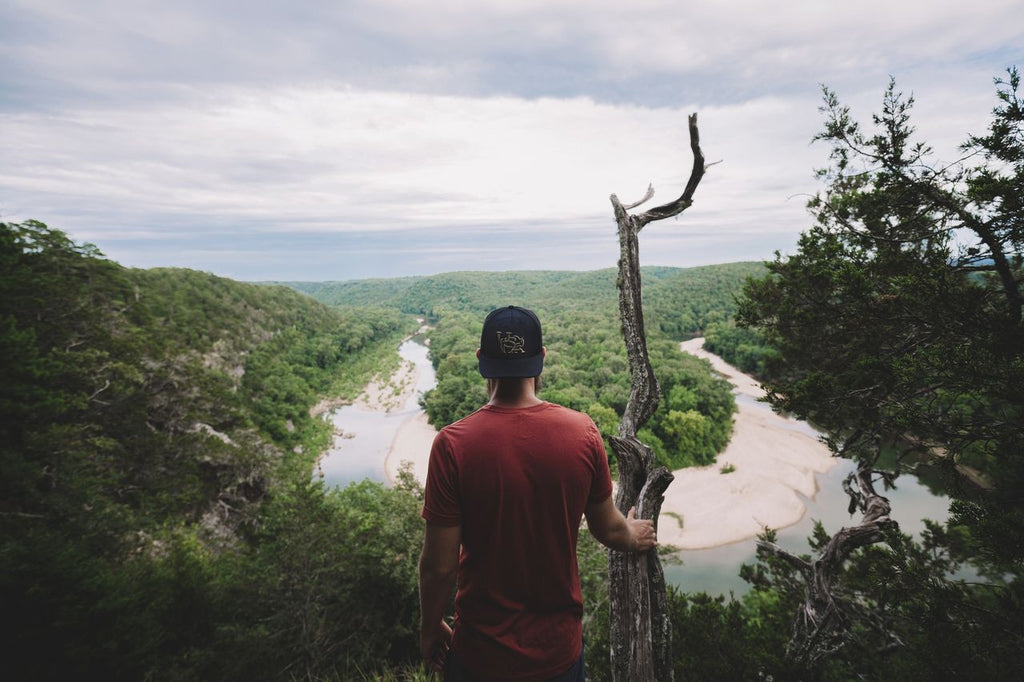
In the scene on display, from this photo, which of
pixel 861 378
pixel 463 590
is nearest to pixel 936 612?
pixel 861 378

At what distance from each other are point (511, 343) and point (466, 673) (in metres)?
1.31

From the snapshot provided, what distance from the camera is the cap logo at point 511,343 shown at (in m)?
1.61

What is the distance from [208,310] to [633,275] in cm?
5517

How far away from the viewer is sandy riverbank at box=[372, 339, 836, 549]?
19875mm

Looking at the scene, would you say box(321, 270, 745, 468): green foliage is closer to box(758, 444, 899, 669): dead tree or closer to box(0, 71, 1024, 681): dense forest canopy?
box(0, 71, 1024, 681): dense forest canopy

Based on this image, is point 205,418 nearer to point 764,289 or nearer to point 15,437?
point 15,437

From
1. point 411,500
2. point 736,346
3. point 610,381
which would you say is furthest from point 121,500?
point 736,346

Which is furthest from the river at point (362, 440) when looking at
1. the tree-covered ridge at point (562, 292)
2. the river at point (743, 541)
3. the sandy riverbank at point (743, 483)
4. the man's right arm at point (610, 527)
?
the tree-covered ridge at point (562, 292)

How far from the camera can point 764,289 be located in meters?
6.41

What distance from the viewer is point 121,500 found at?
13.3 m

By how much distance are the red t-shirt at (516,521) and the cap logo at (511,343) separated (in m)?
0.23

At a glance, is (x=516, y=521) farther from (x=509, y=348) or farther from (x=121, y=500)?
(x=121, y=500)

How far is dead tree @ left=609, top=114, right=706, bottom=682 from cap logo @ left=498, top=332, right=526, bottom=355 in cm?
139

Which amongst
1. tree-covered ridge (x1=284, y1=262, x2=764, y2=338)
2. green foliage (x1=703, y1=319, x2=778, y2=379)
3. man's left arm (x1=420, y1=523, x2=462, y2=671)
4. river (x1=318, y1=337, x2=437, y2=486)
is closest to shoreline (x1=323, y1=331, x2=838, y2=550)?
river (x1=318, y1=337, x2=437, y2=486)
